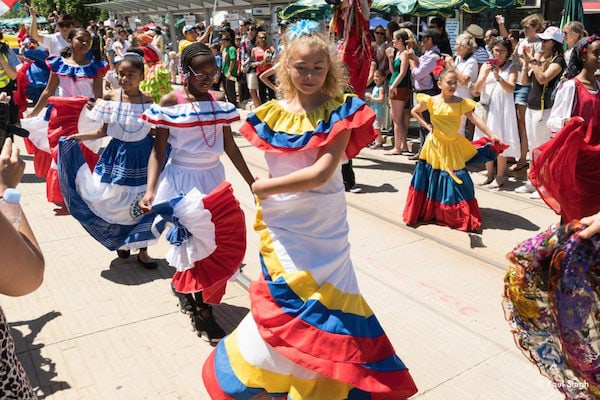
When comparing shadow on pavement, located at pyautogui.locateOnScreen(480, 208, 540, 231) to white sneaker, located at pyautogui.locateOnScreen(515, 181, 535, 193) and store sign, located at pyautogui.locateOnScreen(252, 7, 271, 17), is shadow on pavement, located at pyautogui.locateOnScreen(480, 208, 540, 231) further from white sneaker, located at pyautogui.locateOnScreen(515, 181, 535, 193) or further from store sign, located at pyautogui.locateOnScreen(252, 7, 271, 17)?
store sign, located at pyautogui.locateOnScreen(252, 7, 271, 17)

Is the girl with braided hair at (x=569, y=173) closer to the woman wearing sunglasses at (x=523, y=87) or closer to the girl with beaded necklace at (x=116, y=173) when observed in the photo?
the girl with beaded necklace at (x=116, y=173)

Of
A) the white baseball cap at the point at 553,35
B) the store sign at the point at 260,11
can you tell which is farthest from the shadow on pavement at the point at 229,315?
the store sign at the point at 260,11

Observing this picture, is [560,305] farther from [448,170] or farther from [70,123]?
[70,123]

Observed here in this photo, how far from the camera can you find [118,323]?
415cm

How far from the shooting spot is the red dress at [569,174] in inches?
129

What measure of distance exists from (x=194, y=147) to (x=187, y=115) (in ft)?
0.71

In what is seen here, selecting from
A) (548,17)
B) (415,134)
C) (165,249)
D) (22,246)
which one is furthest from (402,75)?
(548,17)

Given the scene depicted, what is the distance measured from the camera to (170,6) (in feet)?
79.5

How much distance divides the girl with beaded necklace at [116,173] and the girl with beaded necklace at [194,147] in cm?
99

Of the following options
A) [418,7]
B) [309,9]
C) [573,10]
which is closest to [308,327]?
[573,10]

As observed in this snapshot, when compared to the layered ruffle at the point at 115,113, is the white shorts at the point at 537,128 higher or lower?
lower

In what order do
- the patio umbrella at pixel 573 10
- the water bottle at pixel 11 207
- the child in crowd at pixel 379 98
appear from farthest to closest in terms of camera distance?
the child in crowd at pixel 379 98 < the patio umbrella at pixel 573 10 < the water bottle at pixel 11 207

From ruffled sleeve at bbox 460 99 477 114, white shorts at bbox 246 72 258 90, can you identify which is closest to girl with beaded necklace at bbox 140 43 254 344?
ruffled sleeve at bbox 460 99 477 114

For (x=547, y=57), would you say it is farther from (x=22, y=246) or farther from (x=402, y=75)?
(x=22, y=246)
